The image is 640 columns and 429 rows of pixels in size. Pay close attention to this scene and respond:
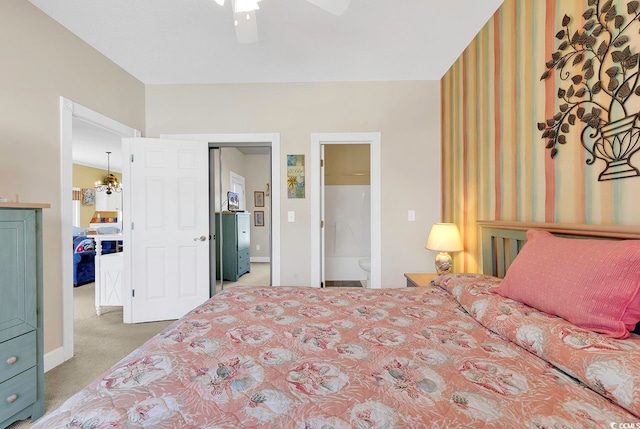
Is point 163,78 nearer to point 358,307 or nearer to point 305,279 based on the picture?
point 305,279

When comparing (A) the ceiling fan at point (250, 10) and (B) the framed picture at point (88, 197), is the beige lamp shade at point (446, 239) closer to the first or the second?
(A) the ceiling fan at point (250, 10)

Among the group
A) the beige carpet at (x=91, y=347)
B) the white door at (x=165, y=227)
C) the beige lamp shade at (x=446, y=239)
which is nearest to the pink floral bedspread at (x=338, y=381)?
the beige lamp shade at (x=446, y=239)

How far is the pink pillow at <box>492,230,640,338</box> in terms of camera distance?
886 millimetres

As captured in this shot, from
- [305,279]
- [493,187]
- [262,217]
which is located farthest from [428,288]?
[262,217]

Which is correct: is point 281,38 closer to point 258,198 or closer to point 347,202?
point 347,202

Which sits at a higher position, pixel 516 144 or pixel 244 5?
pixel 244 5

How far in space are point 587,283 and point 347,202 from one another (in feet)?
12.4

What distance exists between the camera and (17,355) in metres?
1.42

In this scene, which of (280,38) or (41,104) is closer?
(41,104)

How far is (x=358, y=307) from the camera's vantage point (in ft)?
4.78

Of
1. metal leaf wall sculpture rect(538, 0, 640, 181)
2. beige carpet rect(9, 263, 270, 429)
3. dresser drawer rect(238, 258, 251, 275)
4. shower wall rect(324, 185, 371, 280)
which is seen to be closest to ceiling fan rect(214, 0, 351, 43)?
metal leaf wall sculpture rect(538, 0, 640, 181)

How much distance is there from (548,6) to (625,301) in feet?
5.30

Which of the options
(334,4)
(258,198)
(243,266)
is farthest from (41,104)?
(258,198)

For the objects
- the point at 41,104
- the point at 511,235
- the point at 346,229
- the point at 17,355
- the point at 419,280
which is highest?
the point at 41,104
